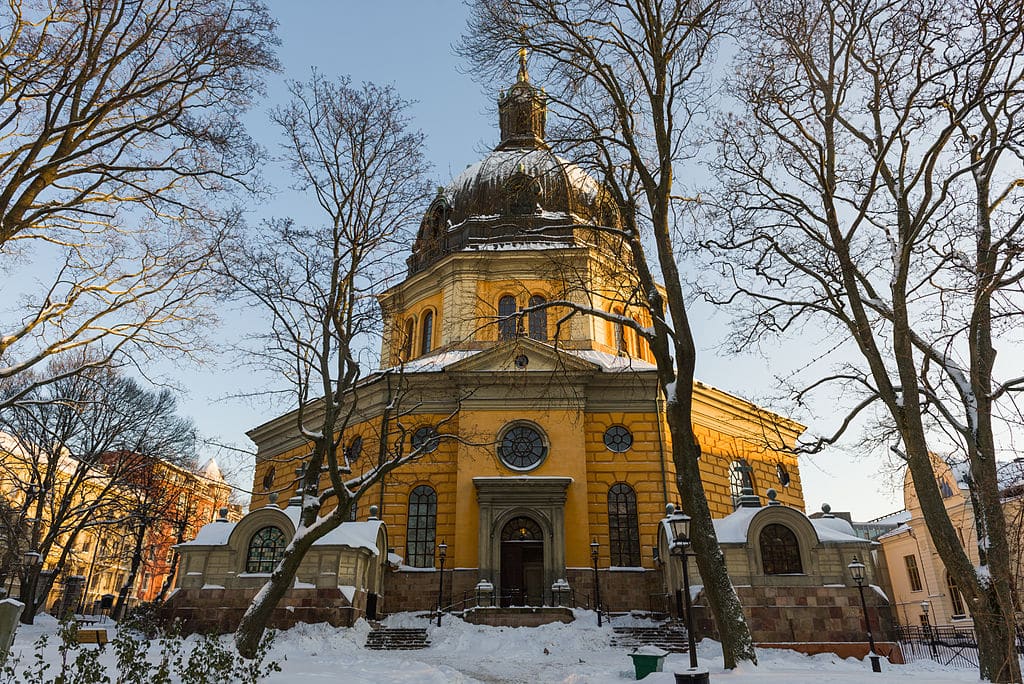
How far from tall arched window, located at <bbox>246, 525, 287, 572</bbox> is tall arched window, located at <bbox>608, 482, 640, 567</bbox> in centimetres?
1004

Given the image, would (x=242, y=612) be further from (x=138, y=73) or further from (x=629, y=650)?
(x=138, y=73)

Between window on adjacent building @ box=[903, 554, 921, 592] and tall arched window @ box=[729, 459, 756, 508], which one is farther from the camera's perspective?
window on adjacent building @ box=[903, 554, 921, 592]

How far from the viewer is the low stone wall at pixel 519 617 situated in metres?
18.2

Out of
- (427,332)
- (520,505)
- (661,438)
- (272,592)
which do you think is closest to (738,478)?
(661,438)

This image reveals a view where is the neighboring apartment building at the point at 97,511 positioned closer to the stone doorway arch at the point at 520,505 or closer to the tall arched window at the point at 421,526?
the tall arched window at the point at 421,526

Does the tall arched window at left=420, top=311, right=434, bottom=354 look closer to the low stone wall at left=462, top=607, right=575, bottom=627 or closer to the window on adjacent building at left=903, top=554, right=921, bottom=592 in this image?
the low stone wall at left=462, top=607, right=575, bottom=627

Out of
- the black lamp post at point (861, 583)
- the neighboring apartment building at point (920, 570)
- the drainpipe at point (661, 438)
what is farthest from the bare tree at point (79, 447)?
the neighboring apartment building at point (920, 570)

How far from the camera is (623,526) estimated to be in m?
22.0

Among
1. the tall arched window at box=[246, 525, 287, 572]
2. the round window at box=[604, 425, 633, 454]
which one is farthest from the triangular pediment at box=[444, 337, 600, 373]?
the tall arched window at box=[246, 525, 287, 572]

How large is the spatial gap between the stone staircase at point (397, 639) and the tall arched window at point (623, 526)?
6.95 metres

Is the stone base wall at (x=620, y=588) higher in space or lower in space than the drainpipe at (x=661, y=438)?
lower

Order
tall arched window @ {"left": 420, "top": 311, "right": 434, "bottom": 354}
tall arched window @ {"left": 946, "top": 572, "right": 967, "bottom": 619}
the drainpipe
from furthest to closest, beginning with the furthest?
tall arched window @ {"left": 946, "top": 572, "right": 967, "bottom": 619} < tall arched window @ {"left": 420, "top": 311, "right": 434, "bottom": 354} < the drainpipe

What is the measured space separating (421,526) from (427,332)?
8.76 meters

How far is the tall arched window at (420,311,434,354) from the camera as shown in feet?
91.1
